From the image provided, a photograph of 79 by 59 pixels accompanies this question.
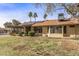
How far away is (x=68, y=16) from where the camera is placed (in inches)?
330

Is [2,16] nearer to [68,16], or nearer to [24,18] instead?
[24,18]

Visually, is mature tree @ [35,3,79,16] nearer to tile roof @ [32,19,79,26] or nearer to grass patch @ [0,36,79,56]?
tile roof @ [32,19,79,26]

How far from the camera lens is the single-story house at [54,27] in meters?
8.35

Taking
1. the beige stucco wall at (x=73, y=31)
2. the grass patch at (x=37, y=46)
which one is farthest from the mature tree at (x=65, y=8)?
the grass patch at (x=37, y=46)

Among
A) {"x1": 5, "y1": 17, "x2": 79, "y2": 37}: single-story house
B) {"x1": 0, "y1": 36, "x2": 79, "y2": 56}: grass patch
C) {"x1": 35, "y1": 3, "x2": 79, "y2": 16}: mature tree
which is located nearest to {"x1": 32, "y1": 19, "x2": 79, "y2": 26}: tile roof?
{"x1": 5, "y1": 17, "x2": 79, "y2": 37}: single-story house

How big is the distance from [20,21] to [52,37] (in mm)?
571

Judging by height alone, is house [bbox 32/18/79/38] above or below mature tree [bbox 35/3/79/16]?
below

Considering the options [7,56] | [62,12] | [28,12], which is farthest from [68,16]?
[7,56]

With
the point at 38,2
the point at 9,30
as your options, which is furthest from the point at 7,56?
the point at 38,2

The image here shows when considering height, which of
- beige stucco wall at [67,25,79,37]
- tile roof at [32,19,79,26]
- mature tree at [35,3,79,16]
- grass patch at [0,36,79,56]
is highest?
mature tree at [35,3,79,16]

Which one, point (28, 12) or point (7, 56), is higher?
point (28, 12)

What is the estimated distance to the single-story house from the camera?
27.4 ft

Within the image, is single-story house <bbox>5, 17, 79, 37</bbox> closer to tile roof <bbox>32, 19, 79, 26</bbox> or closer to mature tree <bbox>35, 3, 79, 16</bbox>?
tile roof <bbox>32, 19, 79, 26</bbox>

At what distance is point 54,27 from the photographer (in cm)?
842
